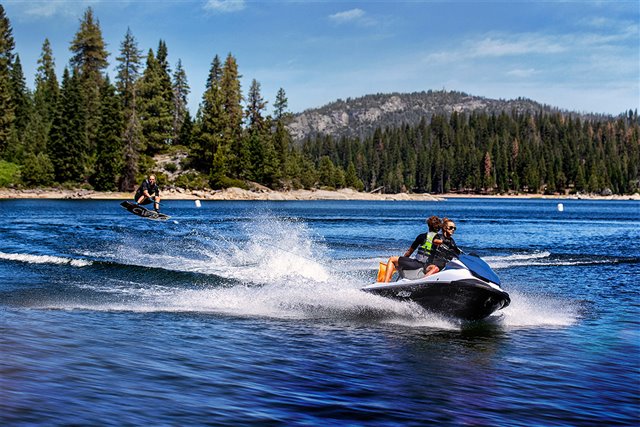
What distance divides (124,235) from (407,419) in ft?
102

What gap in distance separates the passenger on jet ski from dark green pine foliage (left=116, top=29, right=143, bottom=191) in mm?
87970

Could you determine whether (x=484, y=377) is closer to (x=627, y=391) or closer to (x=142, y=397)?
(x=627, y=391)

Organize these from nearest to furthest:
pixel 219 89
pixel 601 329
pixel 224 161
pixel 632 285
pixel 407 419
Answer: pixel 407 419 < pixel 601 329 < pixel 632 285 < pixel 224 161 < pixel 219 89

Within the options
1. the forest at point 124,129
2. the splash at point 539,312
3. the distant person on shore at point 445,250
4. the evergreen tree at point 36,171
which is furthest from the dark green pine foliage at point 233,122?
the distant person on shore at point 445,250

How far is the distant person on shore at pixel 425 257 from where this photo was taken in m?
13.7

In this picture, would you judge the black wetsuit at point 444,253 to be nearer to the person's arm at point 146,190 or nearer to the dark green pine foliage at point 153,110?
the person's arm at point 146,190

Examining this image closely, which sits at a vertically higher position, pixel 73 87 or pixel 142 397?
pixel 73 87

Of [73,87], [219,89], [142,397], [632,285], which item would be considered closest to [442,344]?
[142,397]

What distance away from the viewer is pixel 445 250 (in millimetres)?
13570

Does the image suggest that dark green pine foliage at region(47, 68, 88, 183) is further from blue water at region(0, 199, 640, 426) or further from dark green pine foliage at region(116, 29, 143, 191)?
blue water at region(0, 199, 640, 426)

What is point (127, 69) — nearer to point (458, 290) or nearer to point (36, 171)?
point (36, 171)

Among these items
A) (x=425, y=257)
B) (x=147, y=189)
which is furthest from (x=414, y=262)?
(x=147, y=189)

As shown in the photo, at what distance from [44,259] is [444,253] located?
16.3 m

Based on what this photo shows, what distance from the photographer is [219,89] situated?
11888 centimetres
